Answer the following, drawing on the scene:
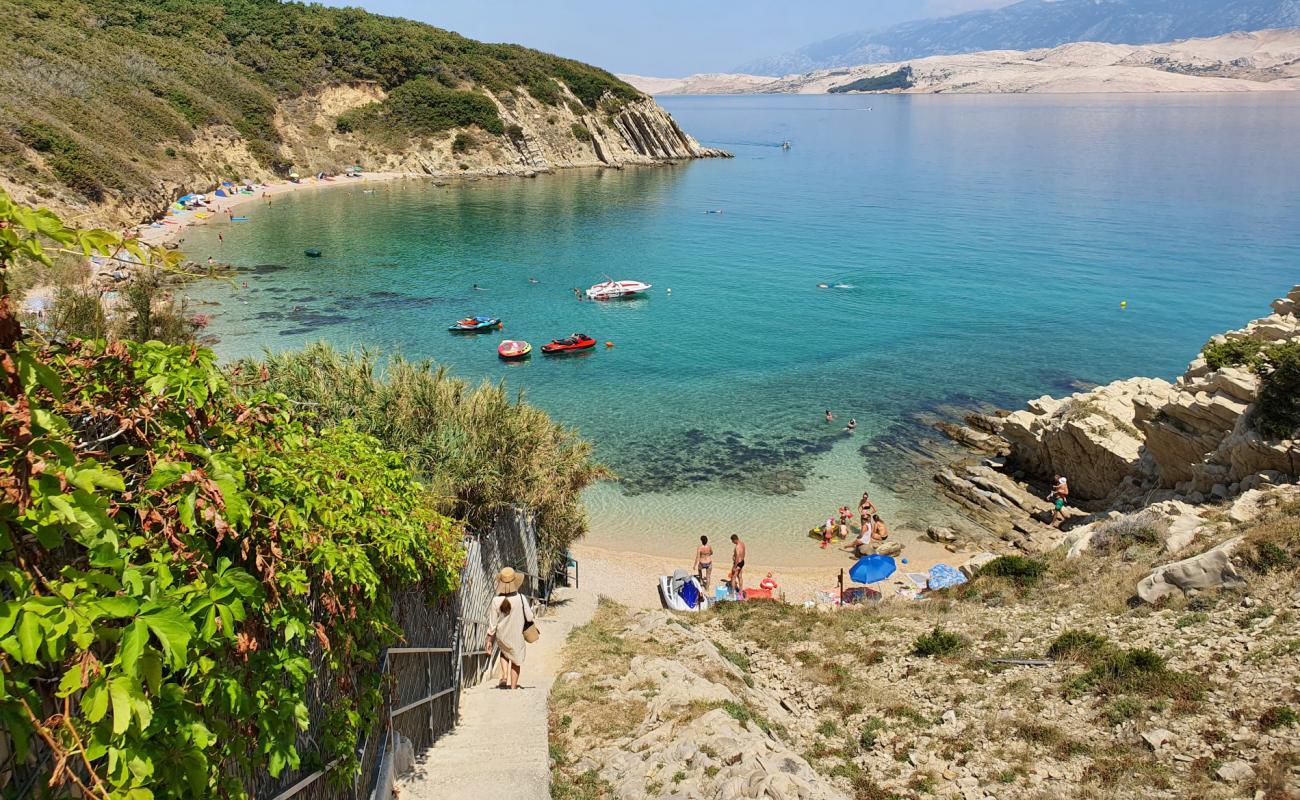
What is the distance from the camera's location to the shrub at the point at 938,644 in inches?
554

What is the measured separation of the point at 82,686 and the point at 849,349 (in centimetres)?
4403

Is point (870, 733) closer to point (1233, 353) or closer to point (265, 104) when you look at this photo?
point (1233, 353)

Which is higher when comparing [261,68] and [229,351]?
[261,68]

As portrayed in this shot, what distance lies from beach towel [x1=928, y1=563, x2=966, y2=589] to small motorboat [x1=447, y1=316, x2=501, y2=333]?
30.3 m

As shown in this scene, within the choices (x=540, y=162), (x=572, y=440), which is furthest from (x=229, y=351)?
(x=540, y=162)

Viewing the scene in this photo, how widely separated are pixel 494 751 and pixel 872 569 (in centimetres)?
1572

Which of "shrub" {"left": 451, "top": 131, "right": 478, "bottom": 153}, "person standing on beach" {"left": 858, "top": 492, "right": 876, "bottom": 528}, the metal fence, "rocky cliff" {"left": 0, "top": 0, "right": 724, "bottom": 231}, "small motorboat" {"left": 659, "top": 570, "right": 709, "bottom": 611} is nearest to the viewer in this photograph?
the metal fence

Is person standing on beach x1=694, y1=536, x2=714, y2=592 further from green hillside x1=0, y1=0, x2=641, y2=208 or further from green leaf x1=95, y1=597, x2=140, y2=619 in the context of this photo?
green hillside x1=0, y1=0, x2=641, y2=208

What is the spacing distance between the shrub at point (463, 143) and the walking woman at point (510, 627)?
10003cm

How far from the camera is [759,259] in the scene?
65.8 m

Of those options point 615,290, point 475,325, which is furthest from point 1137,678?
point 615,290

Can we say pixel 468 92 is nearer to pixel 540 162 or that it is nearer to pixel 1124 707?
pixel 540 162

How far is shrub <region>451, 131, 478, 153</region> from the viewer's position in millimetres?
101812

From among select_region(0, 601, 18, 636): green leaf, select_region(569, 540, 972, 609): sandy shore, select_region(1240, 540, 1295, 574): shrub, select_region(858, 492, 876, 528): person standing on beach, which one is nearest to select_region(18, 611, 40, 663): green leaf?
select_region(0, 601, 18, 636): green leaf
